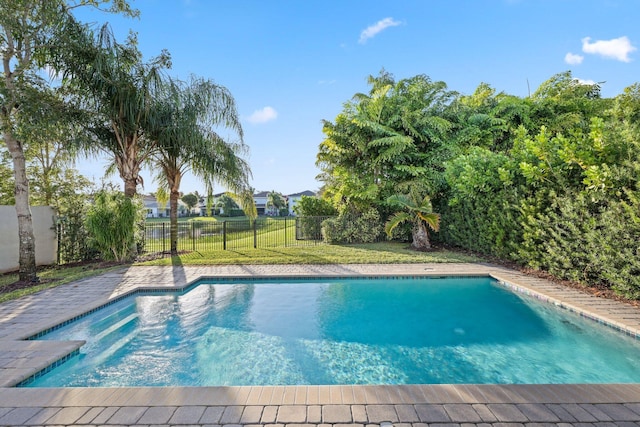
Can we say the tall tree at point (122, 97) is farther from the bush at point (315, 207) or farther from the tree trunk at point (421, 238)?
the tree trunk at point (421, 238)

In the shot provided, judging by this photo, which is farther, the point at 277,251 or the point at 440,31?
the point at 277,251

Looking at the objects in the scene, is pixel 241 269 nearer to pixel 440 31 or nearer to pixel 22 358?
pixel 22 358

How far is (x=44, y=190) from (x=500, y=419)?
15123mm

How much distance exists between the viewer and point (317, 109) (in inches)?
552

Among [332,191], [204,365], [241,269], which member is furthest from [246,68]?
[204,365]

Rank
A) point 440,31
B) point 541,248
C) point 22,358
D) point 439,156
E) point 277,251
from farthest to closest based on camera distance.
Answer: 1. point 439,156
2. point 277,251
3. point 440,31
4. point 541,248
5. point 22,358

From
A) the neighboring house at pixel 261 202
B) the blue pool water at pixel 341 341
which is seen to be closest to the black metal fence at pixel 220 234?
the blue pool water at pixel 341 341

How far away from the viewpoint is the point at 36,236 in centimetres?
887

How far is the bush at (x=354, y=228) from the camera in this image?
12.9 m

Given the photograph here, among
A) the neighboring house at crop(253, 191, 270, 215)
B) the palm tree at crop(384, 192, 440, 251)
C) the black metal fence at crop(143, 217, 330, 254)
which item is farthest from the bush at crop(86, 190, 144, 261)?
the neighboring house at crop(253, 191, 270, 215)

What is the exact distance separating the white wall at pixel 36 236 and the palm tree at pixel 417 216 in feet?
36.6

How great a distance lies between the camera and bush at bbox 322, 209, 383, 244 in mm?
12938

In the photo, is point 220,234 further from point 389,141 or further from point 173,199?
point 389,141

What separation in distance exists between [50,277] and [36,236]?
2.48 m
